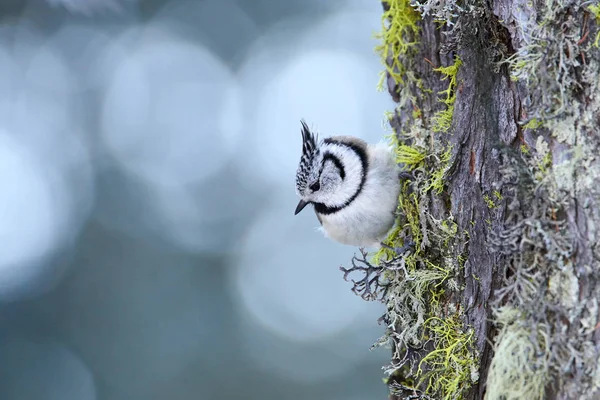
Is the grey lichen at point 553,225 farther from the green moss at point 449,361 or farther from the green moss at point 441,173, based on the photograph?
the green moss at point 441,173

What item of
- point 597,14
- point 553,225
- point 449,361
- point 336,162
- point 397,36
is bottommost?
point 449,361

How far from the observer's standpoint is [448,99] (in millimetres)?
1950

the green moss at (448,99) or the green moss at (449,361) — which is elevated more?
A: the green moss at (448,99)

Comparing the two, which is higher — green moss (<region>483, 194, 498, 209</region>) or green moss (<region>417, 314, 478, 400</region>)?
green moss (<region>483, 194, 498, 209</region>)

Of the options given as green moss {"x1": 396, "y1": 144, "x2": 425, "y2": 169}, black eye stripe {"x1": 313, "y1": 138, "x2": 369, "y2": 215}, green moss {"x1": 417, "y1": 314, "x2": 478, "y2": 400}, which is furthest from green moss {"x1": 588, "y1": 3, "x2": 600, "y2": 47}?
black eye stripe {"x1": 313, "y1": 138, "x2": 369, "y2": 215}

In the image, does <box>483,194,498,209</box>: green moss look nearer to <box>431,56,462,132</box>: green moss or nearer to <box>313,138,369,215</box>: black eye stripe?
<box>431,56,462,132</box>: green moss

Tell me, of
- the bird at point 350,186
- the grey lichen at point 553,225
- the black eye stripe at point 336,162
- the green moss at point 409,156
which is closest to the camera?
the grey lichen at point 553,225

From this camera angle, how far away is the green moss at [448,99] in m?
1.91

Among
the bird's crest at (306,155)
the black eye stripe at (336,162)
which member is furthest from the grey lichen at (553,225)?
the bird's crest at (306,155)

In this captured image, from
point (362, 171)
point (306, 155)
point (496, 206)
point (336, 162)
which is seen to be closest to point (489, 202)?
point (496, 206)

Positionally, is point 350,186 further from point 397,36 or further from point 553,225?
point 553,225

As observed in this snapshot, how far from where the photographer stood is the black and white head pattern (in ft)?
8.22

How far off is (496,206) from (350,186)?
0.91 meters

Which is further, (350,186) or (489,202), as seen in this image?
(350,186)
